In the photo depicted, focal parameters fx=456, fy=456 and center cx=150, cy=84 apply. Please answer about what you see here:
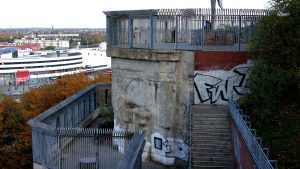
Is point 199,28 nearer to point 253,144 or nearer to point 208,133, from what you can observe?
point 208,133

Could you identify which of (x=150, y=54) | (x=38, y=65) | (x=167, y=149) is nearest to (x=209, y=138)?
(x=167, y=149)

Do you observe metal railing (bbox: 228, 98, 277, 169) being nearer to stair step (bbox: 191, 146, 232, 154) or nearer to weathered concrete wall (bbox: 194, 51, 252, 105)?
stair step (bbox: 191, 146, 232, 154)

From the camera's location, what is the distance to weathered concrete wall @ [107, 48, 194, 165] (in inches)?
795

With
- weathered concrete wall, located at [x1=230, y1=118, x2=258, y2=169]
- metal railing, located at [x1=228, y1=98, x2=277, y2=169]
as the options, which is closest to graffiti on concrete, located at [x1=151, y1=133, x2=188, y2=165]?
weathered concrete wall, located at [x1=230, y1=118, x2=258, y2=169]

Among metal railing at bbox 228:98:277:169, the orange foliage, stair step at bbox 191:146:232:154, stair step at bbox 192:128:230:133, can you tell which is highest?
metal railing at bbox 228:98:277:169

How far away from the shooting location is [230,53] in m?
20.1

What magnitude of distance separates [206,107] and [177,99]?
1.34m

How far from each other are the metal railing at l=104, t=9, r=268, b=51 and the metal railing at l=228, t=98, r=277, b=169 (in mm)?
4299

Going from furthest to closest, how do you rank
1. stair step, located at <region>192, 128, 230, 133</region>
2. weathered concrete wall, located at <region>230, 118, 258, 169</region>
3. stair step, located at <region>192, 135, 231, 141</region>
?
stair step, located at <region>192, 128, 230, 133</region>, stair step, located at <region>192, 135, 231, 141</region>, weathered concrete wall, located at <region>230, 118, 258, 169</region>

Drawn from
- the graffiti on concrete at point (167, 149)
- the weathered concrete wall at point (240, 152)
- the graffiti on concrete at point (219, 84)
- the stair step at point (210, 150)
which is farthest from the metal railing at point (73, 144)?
the graffiti on concrete at point (219, 84)

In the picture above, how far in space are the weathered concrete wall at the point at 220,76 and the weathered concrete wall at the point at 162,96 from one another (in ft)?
1.32

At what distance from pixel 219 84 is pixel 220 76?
37 cm

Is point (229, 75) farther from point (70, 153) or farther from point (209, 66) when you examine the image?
point (70, 153)

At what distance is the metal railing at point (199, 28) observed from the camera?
2053 centimetres
